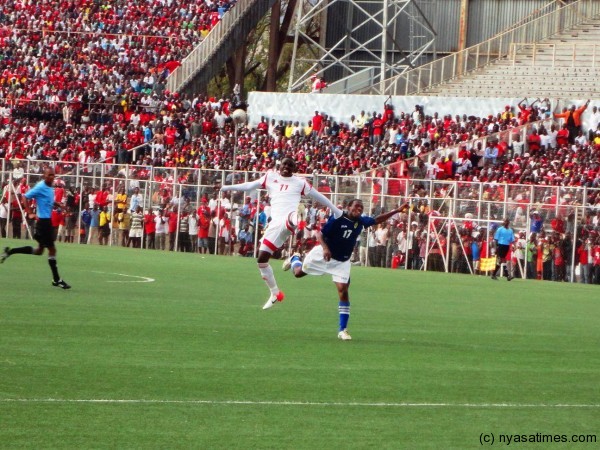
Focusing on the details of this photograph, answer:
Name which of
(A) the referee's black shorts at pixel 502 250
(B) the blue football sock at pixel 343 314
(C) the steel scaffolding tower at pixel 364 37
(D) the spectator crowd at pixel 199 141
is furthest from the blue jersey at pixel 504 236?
(C) the steel scaffolding tower at pixel 364 37

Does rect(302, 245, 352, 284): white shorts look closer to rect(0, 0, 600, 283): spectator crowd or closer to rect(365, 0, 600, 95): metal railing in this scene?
rect(0, 0, 600, 283): spectator crowd

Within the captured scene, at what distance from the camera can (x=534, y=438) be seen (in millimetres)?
9766

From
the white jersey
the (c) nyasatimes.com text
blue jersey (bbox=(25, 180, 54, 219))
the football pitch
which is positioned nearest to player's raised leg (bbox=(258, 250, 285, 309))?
the football pitch

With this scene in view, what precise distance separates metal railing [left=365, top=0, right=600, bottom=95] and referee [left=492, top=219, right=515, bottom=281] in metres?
16.6

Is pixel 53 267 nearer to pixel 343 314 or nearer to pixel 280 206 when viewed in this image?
pixel 280 206

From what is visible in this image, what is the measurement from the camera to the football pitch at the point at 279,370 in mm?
9695

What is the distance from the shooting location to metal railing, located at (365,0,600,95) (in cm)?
5266

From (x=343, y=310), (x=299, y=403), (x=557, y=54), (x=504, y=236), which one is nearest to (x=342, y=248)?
(x=343, y=310)

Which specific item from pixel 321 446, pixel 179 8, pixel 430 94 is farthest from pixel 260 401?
pixel 179 8

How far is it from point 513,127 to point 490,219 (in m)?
5.94

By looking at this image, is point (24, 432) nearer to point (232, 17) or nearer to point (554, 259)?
point (554, 259)

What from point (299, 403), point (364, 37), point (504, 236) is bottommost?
point (299, 403)

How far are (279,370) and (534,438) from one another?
12.3 ft

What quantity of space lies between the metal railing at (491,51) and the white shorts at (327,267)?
36.2 meters
